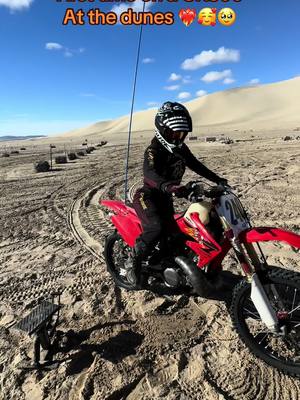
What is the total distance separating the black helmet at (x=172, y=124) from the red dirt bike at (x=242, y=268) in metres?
0.71

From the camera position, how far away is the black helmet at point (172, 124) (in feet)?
12.2

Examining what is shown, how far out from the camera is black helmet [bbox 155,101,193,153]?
3.71m

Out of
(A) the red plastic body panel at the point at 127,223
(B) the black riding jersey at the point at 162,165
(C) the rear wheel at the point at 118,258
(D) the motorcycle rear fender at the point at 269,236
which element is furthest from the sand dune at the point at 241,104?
(D) the motorcycle rear fender at the point at 269,236

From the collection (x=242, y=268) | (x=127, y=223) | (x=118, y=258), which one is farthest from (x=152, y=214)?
(x=118, y=258)

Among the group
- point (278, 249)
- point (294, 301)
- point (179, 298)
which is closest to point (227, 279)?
point (179, 298)

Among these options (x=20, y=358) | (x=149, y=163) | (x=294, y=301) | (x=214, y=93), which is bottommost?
(x=20, y=358)

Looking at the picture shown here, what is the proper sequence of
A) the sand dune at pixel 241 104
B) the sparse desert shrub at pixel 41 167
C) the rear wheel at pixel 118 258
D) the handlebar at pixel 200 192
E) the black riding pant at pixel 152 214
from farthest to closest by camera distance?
the sand dune at pixel 241 104
the sparse desert shrub at pixel 41 167
the rear wheel at pixel 118 258
the black riding pant at pixel 152 214
the handlebar at pixel 200 192

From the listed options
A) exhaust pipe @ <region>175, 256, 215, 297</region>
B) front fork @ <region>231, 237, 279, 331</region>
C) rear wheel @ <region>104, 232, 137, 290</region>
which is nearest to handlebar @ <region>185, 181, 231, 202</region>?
front fork @ <region>231, 237, 279, 331</region>

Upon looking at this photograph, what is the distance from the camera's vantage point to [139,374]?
3.24 metres

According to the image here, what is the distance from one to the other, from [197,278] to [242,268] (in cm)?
48

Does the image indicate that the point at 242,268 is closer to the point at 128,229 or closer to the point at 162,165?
the point at 162,165

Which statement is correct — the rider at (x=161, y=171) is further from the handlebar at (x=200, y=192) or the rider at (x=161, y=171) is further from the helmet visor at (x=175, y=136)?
the handlebar at (x=200, y=192)

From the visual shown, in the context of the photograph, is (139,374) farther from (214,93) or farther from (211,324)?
(214,93)

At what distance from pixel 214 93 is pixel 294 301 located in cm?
15702
